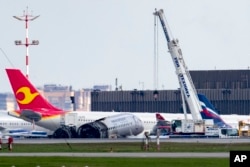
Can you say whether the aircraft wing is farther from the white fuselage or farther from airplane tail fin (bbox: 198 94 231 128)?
airplane tail fin (bbox: 198 94 231 128)

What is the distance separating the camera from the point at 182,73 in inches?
5044

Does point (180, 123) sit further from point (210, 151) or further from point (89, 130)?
point (210, 151)

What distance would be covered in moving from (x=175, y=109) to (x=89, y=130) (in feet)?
243

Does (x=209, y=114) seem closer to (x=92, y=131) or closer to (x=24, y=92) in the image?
(x=92, y=131)

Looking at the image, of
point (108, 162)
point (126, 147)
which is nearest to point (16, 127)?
point (126, 147)

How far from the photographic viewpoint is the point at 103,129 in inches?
4879

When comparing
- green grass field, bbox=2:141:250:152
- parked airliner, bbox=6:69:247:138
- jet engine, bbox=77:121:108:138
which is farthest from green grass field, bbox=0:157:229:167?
parked airliner, bbox=6:69:247:138

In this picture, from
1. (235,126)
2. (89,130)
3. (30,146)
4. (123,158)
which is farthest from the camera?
(235,126)

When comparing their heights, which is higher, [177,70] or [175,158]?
[177,70]

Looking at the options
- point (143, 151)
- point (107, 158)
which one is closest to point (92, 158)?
point (107, 158)

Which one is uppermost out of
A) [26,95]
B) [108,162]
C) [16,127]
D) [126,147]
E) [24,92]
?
[24,92]

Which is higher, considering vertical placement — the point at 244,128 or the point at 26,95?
the point at 26,95

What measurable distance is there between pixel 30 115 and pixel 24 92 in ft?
9.65

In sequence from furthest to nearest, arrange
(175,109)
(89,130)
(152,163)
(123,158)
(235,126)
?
1. (175,109)
2. (235,126)
3. (89,130)
4. (123,158)
5. (152,163)
